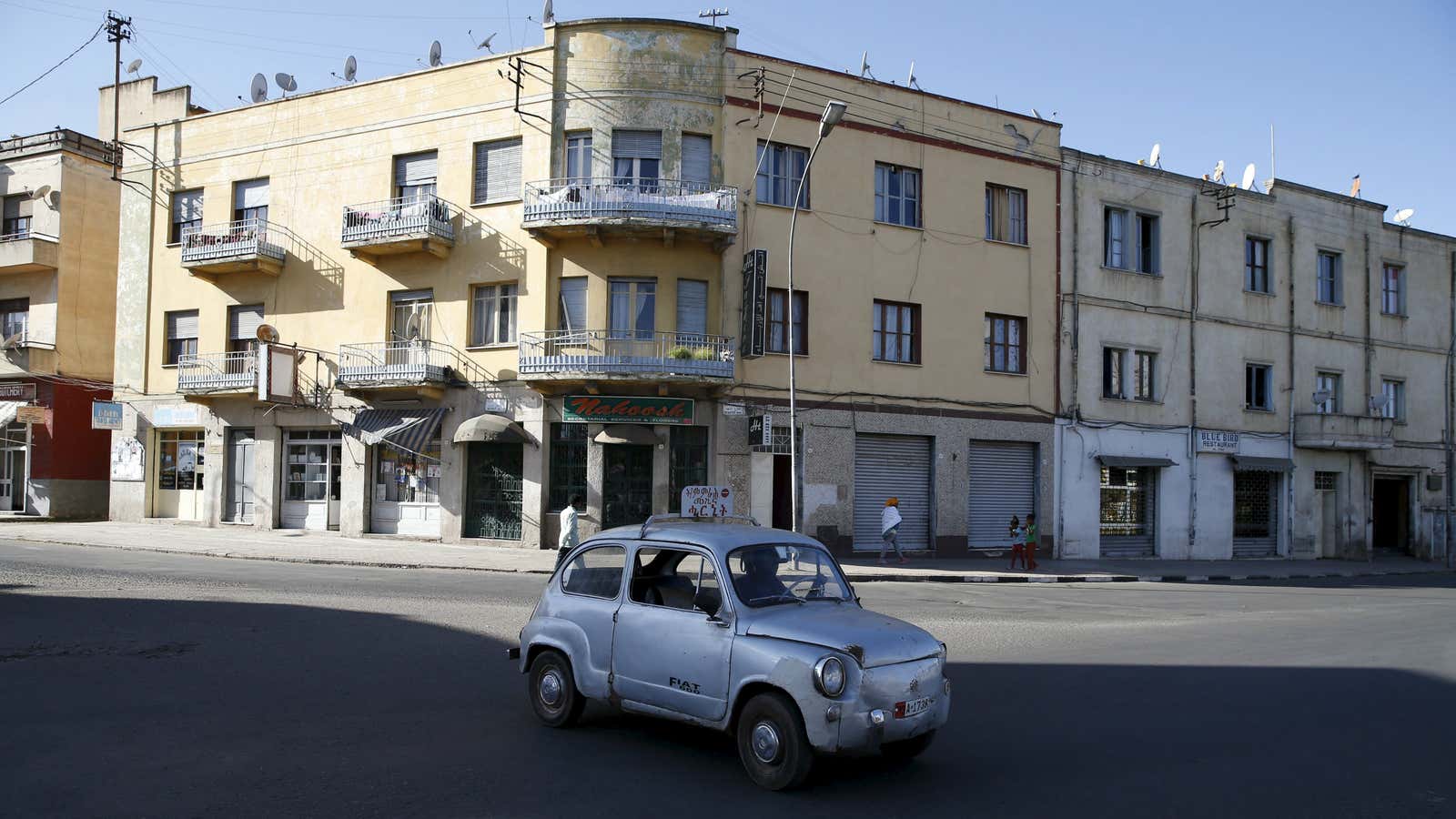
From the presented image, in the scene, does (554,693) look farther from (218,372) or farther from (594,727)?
(218,372)

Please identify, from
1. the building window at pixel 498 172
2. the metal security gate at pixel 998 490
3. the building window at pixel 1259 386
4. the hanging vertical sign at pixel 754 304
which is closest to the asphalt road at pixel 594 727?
the hanging vertical sign at pixel 754 304

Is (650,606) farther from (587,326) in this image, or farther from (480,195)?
(480,195)

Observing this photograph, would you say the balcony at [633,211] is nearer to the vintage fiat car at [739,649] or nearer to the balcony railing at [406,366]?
the balcony railing at [406,366]

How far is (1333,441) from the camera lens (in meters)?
32.5

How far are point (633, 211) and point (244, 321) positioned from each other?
534 inches

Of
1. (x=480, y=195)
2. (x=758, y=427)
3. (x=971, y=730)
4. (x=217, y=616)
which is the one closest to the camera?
(x=971, y=730)

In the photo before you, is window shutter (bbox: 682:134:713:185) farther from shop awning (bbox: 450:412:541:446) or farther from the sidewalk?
the sidewalk

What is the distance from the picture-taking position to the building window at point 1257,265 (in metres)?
32.6

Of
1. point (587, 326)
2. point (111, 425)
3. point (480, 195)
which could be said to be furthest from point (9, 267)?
point (587, 326)

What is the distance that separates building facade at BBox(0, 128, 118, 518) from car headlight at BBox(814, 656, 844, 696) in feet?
113

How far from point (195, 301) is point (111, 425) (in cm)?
464

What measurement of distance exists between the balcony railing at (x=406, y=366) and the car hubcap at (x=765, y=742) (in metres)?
20.5

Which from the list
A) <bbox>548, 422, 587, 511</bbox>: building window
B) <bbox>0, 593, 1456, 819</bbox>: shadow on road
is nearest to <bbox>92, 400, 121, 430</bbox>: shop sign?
<bbox>548, 422, 587, 511</bbox>: building window

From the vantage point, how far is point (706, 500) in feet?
65.0
